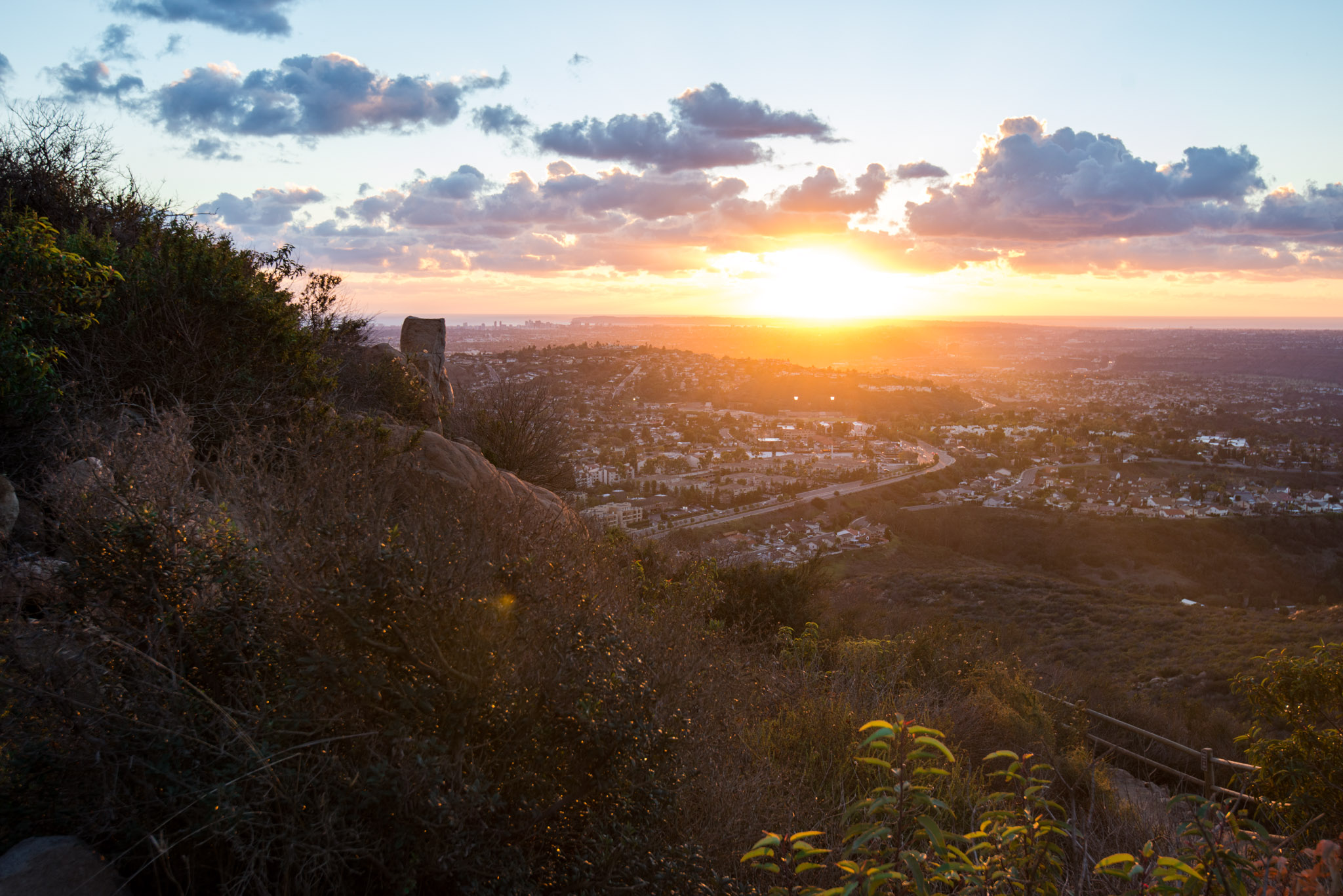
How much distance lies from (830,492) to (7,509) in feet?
108

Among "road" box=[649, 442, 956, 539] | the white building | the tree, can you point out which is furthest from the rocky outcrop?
"road" box=[649, 442, 956, 539]

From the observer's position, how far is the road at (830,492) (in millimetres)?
24286

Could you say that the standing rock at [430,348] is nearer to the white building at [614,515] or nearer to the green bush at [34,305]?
the white building at [614,515]

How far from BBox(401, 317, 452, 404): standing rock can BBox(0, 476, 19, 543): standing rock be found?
960cm

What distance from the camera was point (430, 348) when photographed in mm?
15719

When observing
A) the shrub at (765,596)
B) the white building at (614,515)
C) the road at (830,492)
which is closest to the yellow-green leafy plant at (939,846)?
the shrub at (765,596)

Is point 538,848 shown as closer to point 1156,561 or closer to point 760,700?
point 760,700

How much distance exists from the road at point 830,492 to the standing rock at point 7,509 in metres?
13.1

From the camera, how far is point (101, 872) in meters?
2.43

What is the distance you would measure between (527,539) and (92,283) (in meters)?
5.97

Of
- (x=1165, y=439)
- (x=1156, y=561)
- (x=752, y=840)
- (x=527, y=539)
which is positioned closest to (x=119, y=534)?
(x=527, y=539)

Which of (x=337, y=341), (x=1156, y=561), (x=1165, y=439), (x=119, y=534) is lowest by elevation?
(x=1156, y=561)

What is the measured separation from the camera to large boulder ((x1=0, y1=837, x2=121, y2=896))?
2299mm

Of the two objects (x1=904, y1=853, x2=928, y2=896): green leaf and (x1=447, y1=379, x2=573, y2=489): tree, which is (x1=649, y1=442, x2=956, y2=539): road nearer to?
(x1=447, y1=379, x2=573, y2=489): tree
